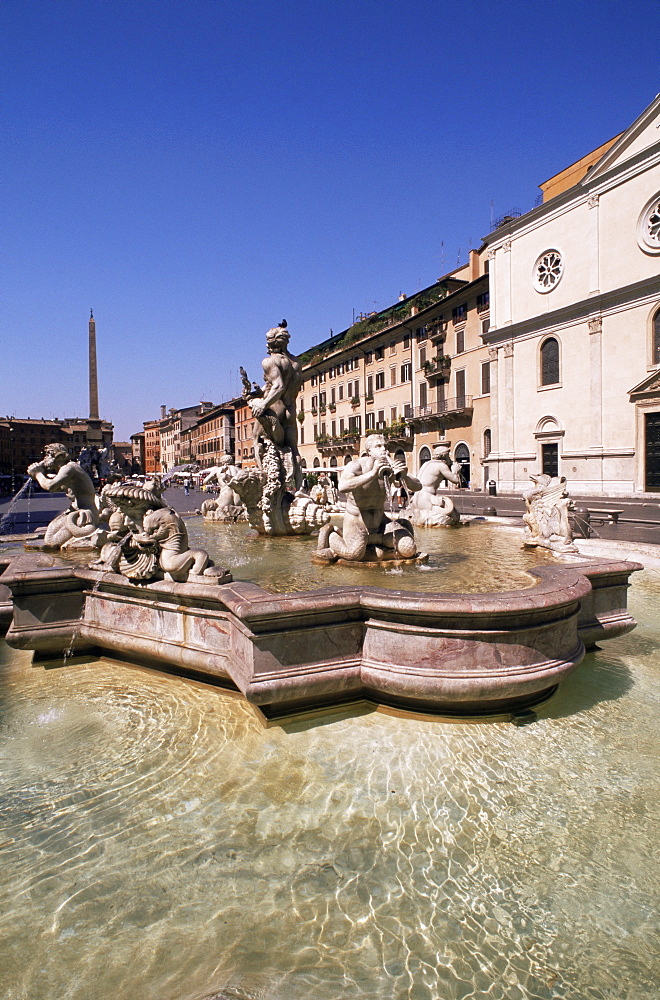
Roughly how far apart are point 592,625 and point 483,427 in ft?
107

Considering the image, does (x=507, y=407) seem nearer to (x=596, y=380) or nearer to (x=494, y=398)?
(x=494, y=398)

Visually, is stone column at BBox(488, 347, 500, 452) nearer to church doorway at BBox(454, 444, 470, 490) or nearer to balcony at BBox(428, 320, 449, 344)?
church doorway at BBox(454, 444, 470, 490)

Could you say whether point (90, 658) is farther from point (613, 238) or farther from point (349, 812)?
point (613, 238)

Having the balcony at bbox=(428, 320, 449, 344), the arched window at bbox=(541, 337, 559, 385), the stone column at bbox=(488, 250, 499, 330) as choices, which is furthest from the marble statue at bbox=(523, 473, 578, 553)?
the balcony at bbox=(428, 320, 449, 344)

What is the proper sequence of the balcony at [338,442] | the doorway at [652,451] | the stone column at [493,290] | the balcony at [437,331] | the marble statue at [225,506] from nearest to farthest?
the marble statue at [225,506], the doorway at [652,451], the stone column at [493,290], the balcony at [437,331], the balcony at [338,442]

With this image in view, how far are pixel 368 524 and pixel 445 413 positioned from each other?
109 ft

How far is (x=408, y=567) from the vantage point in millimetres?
5539

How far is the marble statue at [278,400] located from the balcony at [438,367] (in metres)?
31.1

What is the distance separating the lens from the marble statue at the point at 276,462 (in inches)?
329

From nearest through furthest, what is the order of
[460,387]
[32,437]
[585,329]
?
[585,329] → [460,387] → [32,437]

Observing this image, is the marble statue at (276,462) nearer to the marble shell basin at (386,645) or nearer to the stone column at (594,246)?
the marble shell basin at (386,645)

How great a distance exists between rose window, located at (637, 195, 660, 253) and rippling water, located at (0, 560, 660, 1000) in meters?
28.1

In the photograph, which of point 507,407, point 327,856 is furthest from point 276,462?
point 507,407

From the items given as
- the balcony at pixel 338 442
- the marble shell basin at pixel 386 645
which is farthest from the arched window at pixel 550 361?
the marble shell basin at pixel 386 645
